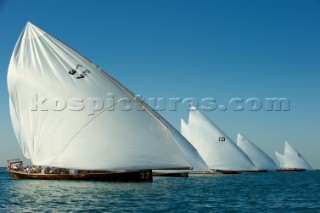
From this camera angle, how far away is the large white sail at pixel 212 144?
329 ft

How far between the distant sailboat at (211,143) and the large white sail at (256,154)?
3288 cm

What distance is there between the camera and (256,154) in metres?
146

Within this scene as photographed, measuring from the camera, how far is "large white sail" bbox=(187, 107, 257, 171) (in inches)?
3949

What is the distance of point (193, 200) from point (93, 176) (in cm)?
2037

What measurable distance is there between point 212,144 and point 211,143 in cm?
36

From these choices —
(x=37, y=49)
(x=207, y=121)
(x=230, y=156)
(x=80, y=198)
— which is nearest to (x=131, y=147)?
(x=80, y=198)

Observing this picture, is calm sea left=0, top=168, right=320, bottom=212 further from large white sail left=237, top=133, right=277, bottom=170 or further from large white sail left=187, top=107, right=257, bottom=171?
large white sail left=237, top=133, right=277, bottom=170

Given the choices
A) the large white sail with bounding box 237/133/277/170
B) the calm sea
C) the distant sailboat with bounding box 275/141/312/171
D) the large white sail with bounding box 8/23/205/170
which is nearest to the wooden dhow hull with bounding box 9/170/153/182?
the large white sail with bounding box 8/23/205/170

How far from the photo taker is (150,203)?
37781 millimetres

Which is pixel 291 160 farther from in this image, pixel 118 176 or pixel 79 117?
pixel 79 117

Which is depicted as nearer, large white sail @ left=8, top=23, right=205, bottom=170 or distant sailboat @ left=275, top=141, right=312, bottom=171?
large white sail @ left=8, top=23, right=205, bottom=170

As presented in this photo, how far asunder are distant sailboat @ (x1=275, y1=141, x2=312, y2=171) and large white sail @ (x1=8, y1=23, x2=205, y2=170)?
442 ft

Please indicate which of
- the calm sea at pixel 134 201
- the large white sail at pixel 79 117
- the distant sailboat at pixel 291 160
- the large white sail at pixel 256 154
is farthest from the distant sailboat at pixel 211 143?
the distant sailboat at pixel 291 160

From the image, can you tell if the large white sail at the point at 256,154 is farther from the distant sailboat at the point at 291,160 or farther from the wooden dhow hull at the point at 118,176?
the wooden dhow hull at the point at 118,176
